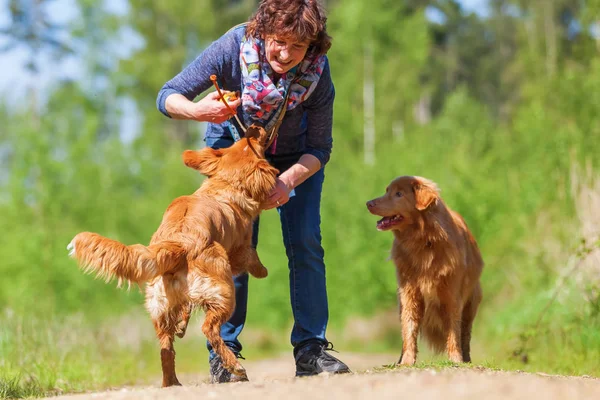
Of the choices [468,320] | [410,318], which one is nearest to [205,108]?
[410,318]

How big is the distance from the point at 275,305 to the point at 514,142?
9.29 meters

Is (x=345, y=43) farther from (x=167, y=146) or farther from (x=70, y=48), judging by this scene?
(x=167, y=146)

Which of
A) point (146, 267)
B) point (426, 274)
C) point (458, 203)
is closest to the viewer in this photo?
point (146, 267)

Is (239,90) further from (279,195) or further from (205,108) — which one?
(279,195)

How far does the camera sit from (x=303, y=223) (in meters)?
6.17

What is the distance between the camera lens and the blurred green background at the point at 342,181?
959cm

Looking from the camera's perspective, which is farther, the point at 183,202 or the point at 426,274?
the point at 426,274

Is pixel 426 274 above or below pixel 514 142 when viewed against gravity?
below

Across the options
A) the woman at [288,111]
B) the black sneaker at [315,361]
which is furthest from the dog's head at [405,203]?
the black sneaker at [315,361]

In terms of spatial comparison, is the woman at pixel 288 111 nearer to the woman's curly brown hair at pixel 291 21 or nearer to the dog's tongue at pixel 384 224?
the woman's curly brown hair at pixel 291 21

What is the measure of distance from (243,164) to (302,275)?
1048mm

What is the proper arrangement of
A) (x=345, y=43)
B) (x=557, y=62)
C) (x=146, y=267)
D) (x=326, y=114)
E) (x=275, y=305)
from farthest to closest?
(x=557, y=62)
(x=345, y=43)
(x=275, y=305)
(x=326, y=114)
(x=146, y=267)

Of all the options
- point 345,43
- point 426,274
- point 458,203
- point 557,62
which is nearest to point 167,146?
point 345,43

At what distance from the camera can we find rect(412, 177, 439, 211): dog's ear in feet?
22.5
